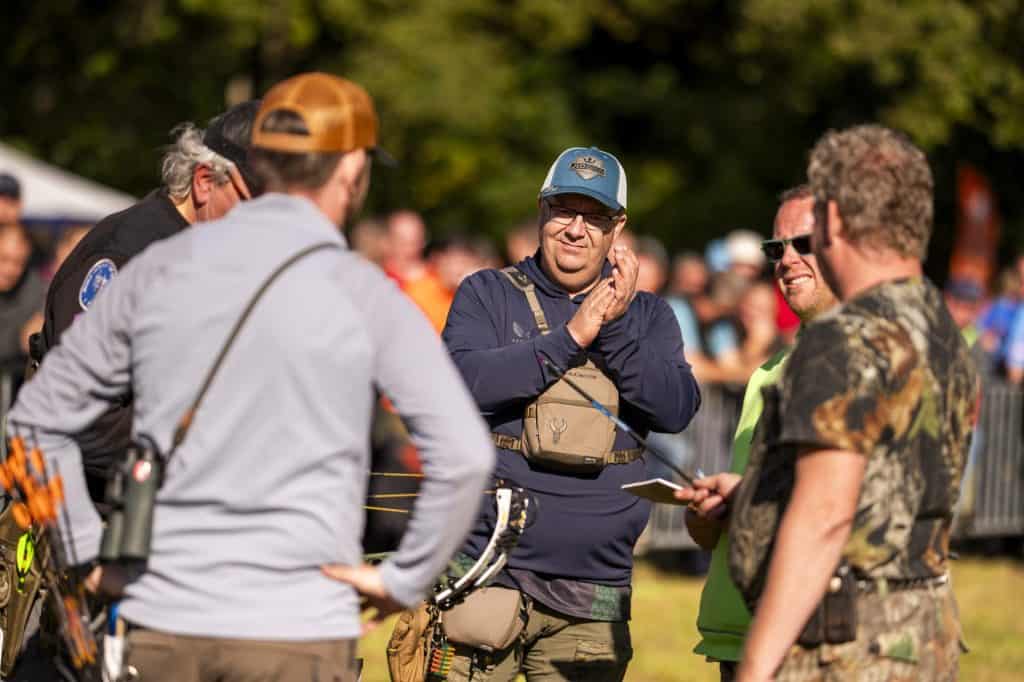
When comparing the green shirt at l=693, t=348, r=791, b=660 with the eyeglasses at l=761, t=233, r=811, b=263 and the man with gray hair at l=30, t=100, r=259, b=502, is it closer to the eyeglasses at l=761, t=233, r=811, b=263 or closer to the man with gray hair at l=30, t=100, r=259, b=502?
the eyeglasses at l=761, t=233, r=811, b=263

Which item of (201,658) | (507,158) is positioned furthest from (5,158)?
(201,658)

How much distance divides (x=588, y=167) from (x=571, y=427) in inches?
33.3

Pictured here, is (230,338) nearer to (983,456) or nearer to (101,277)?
(101,277)

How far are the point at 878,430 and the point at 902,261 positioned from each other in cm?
41

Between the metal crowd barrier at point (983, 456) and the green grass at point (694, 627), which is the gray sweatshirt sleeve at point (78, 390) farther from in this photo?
the metal crowd barrier at point (983, 456)

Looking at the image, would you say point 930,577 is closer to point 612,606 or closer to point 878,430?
point 878,430

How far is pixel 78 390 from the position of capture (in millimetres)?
3660

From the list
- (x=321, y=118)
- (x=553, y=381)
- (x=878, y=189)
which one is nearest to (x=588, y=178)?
(x=553, y=381)

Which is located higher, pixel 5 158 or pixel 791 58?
pixel 791 58

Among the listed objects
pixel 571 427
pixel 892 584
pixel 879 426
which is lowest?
pixel 892 584

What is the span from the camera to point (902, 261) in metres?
3.76

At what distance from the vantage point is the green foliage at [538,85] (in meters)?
20.5

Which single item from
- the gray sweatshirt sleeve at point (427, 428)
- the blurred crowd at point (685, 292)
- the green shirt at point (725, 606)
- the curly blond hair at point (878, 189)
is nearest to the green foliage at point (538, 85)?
the blurred crowd at point (685, 292)

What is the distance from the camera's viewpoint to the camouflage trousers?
373 centimetres
